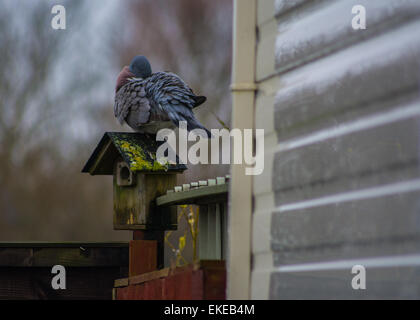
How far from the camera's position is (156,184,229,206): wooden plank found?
2.46 meters

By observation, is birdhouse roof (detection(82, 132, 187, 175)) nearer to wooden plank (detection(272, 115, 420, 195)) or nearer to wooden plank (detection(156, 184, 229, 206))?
wooden plank (detection(156, 184, 229, 206))

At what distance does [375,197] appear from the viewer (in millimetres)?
1385

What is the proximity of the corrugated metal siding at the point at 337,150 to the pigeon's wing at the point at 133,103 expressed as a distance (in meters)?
1.70

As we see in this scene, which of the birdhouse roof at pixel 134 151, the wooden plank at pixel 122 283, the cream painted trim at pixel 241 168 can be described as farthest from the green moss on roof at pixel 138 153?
the cream painted trim at pixel 241 168

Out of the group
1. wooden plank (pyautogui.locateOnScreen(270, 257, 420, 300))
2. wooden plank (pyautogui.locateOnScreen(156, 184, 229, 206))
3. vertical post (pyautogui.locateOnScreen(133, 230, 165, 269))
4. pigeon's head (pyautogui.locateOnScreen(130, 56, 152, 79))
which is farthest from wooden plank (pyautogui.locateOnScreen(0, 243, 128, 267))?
wooden plank (pyautogui.locateOnScreen(270, 257, 420, 300))

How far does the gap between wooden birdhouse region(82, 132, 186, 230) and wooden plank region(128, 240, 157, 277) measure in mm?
242

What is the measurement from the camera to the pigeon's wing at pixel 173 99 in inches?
132

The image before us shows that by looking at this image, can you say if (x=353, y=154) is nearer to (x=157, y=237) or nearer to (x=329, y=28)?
(x=329, y=28)

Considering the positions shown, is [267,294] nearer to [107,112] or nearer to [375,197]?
[375,197]

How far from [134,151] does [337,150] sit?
6.99ft

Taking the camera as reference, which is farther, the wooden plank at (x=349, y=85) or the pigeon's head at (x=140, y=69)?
the pigeon's head at (x=140, y=69)

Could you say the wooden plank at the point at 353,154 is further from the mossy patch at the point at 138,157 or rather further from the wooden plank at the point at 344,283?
the mossy patch at the point at 138,157
